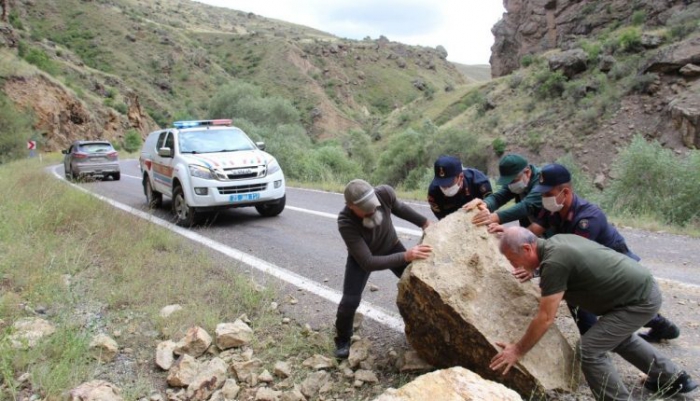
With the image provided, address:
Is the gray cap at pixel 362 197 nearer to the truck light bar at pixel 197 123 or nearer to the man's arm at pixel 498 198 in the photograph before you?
the man's arm at pixel 498 198

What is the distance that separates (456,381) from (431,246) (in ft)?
4.08

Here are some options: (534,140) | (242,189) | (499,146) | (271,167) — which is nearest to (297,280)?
(242,189)

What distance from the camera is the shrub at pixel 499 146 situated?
30234mm

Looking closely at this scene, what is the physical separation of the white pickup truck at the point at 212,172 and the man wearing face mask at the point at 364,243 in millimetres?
5596

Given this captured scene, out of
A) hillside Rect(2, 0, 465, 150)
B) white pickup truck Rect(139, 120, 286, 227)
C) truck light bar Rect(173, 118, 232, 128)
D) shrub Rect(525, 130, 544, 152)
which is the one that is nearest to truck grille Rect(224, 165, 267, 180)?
white pickup truck Rect(139, 120, 286, 227)

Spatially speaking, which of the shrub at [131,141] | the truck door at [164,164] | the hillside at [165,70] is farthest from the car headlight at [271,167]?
the shrub at [131,141]

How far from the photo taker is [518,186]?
4648 millimetres

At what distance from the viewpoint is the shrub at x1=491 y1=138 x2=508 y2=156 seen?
3023 centimetres

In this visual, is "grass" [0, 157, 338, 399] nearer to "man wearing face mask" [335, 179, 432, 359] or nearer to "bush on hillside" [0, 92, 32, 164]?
"man wearing face mask" [335, 179, 432, 359]

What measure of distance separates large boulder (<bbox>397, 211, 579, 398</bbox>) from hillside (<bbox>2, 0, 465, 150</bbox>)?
4388cm

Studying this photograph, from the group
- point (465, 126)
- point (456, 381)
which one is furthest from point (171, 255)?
point (465, 126)

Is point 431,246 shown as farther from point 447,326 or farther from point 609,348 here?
point 609,348

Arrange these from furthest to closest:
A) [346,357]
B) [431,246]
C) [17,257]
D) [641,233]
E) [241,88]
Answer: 1. [241,88]
2. [641,233]
3. [17,257]
4. [346,357]
5. [431,246]

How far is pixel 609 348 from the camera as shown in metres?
3.21
